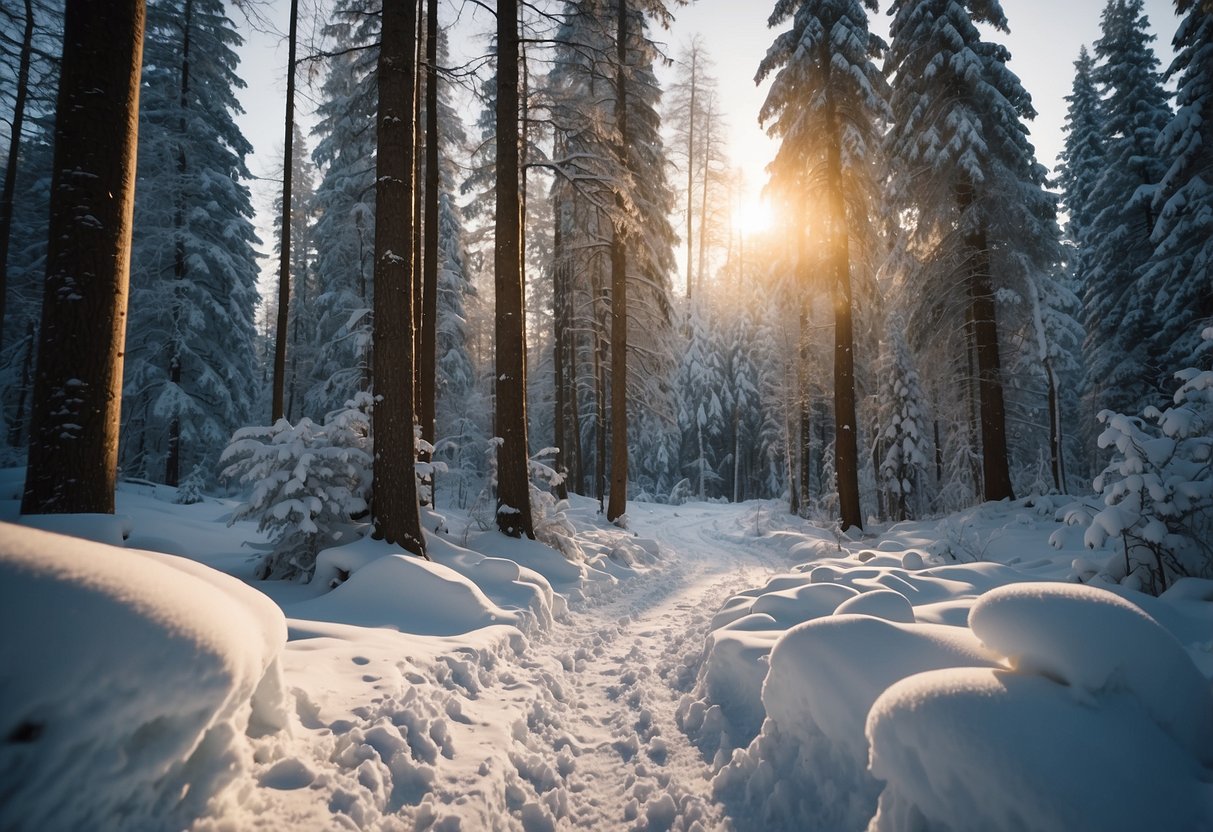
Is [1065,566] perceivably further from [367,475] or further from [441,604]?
[367,475]

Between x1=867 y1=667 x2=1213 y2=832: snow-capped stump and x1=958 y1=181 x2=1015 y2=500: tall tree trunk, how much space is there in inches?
469

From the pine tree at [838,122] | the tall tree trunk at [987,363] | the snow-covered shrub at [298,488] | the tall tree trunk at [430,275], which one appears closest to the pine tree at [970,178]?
the tall tree trunk at [987,363]

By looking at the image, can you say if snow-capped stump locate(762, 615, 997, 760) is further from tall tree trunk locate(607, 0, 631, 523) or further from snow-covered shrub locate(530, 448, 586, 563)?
tall tree trunk locate(607, 0, 631, 523)

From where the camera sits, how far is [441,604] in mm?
4766

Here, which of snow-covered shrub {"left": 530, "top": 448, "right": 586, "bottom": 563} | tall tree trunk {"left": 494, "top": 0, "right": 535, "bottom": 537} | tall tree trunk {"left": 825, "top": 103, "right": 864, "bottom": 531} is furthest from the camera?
tall tree trunk {"left": 825, "top": 103, "right": 864, "bottom": 531}

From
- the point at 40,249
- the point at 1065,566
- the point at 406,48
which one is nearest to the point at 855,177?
the point at 1065,566

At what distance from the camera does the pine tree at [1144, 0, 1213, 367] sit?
13852 mm

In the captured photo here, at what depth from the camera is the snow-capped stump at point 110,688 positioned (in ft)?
4.35

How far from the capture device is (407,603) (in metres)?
4.70

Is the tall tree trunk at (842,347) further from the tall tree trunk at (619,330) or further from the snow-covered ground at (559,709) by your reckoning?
the snow-covered ground at (559,709)

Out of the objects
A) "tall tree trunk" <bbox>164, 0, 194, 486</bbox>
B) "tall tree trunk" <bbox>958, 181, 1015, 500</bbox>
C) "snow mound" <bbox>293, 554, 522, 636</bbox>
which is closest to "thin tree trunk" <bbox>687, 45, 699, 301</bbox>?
"tall tree trunk" <bbox>958, 181, 1015, 500</bbox>

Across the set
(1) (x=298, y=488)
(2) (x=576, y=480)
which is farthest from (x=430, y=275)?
(2) (x=576, y=480)

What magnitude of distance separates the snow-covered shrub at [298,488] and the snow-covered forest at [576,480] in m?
0.05

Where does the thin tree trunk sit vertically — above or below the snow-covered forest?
above
